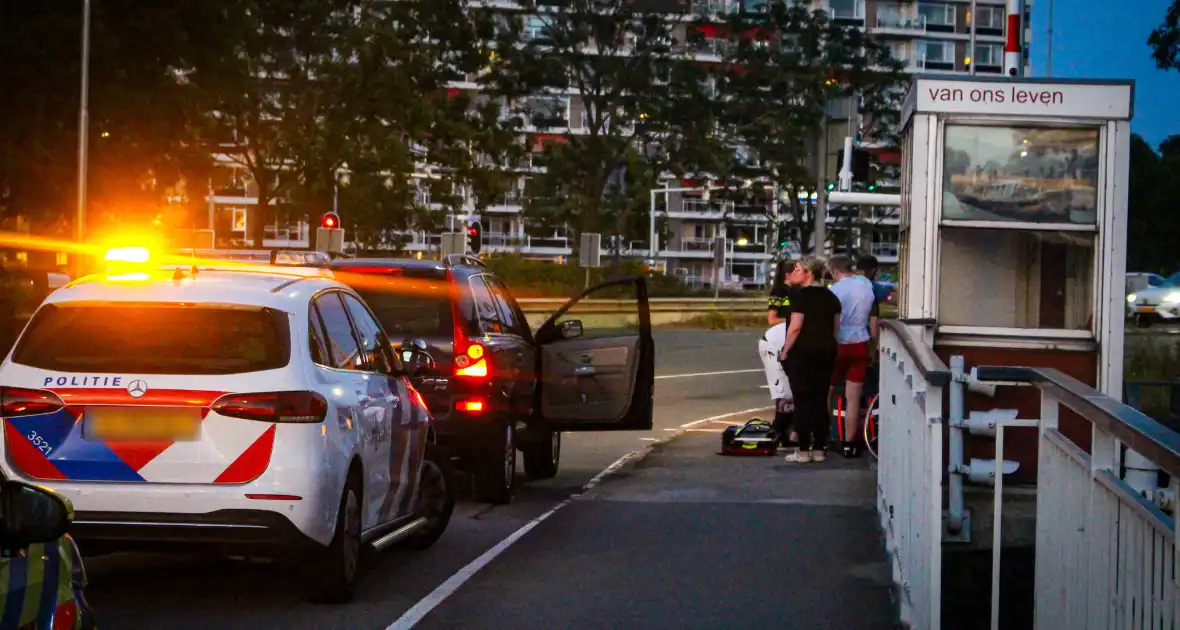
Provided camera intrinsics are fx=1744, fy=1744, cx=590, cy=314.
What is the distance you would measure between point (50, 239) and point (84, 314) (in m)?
35.3

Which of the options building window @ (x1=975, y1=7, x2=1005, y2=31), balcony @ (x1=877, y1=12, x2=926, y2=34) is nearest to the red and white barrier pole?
building window @ (x1=975, y1=7, x2=1005, y2=31)

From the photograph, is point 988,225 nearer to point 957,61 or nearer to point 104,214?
point 104,214

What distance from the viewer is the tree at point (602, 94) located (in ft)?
172

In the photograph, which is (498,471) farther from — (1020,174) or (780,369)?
(780,369)

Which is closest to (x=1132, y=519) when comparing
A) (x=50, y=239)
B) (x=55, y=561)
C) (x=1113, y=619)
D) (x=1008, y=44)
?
(x=1113, y=619)

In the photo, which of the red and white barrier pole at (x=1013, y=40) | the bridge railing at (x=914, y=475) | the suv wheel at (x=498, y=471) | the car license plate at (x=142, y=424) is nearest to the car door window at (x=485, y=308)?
the suv wheel at (x=498, y=471)

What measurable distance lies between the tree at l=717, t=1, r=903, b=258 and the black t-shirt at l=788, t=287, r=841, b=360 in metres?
42.0

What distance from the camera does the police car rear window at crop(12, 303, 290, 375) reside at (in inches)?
309

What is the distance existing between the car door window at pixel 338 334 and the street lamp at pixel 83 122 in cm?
2159

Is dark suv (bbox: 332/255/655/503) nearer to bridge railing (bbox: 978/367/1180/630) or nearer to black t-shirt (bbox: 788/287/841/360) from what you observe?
black t-shirt (bbox: 788/287/841/360)

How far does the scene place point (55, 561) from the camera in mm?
4559

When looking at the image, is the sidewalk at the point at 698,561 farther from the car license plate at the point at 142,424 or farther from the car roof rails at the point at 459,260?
the car roof rails at the point at 459,260

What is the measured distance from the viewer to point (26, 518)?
4105 millimetres

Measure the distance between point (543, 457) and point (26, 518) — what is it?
33.8 feet
